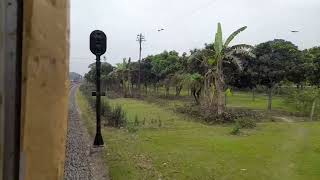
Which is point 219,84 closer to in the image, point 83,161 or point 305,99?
point 305,99

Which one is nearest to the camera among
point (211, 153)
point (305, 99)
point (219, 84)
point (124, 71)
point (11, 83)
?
point (11, 83)

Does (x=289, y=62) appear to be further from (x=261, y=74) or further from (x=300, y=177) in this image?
(x=300, y=177)

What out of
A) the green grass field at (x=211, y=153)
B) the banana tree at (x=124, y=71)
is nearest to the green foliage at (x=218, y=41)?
the green grass field at (x=211, y=153)

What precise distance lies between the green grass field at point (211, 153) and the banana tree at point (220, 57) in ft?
12.6

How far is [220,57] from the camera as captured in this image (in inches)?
711

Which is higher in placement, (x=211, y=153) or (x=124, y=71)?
(x=124, y=71)

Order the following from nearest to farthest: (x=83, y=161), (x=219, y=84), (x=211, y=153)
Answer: (x=83, y=161) < (x=211, y=153) < (x=219, y=84)

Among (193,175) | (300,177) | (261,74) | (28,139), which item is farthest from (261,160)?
(261,74)

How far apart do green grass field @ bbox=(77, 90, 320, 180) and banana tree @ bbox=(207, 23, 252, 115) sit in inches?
151

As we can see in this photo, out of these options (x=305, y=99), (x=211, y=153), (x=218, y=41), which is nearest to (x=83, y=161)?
(x=211, y=153)

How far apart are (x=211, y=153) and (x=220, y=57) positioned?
891 centimetres

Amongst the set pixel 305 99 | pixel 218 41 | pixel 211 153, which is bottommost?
pixel 211 153

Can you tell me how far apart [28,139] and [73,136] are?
1079cm

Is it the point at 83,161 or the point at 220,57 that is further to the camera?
the point at 220,57
